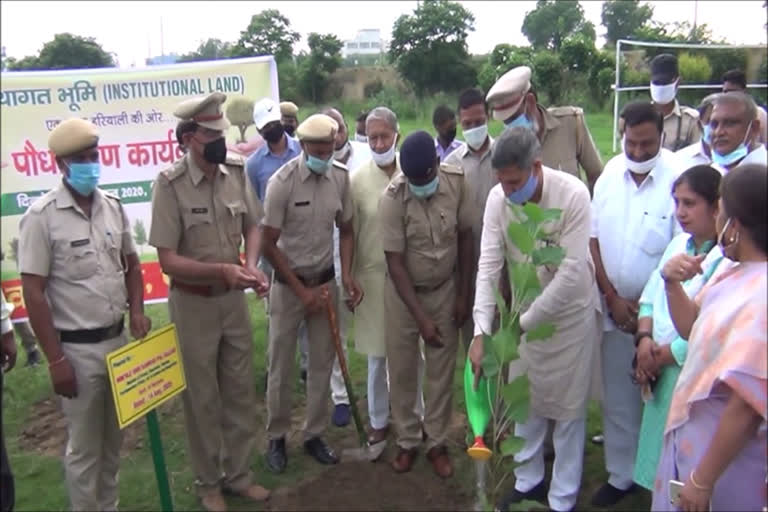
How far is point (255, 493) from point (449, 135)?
9.64ft

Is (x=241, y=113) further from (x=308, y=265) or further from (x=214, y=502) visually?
(x=214, y=502)

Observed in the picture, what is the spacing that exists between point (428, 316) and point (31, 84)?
3866mm

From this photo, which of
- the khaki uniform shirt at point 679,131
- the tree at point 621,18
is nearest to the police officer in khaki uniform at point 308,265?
the khaki uniform shirt at point 679,131

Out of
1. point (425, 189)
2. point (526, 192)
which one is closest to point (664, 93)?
point (425, 189)

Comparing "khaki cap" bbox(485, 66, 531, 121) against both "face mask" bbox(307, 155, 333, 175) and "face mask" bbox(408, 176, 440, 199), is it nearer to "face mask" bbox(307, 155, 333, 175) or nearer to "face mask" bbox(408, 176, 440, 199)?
"face mask" bbox(408, 176, 440, 199)

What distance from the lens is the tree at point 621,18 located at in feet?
29.9

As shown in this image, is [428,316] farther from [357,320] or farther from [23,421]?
[23,421]

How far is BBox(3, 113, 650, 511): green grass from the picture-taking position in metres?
3.85

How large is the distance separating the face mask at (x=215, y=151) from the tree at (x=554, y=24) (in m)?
2.74

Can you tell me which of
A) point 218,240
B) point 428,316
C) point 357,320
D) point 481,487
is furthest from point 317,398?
point 481,487

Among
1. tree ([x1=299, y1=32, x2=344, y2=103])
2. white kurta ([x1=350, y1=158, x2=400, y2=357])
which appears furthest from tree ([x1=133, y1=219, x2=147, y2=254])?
tree ([x1=299, y1=32, x2=344, y2=103])

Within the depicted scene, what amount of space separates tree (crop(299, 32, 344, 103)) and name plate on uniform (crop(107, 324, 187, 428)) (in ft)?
20.4

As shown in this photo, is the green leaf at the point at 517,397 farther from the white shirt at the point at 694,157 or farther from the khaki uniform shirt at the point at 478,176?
the white shirt at the point at 694,157

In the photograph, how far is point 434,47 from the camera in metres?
9.00
